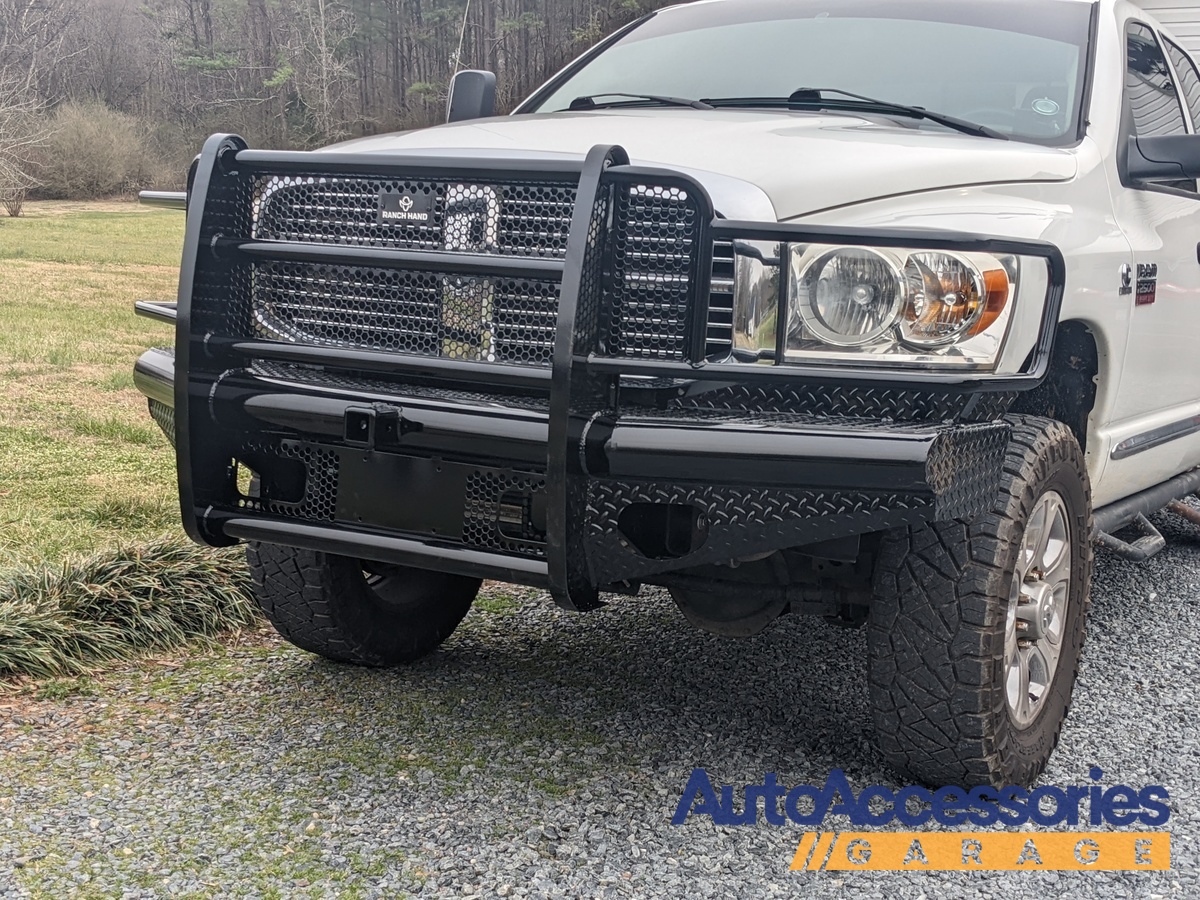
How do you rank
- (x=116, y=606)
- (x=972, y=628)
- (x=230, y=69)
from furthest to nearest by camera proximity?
(x=230, y=69) → (x=116, y=606) → (x=972, y=628)

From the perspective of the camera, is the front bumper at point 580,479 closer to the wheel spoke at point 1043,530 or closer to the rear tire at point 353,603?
the wheel spoke at point 1043,530

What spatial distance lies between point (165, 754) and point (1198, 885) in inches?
94.6

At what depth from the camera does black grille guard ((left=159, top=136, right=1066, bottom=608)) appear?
2443mm

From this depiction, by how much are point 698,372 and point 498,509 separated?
21.2 inches

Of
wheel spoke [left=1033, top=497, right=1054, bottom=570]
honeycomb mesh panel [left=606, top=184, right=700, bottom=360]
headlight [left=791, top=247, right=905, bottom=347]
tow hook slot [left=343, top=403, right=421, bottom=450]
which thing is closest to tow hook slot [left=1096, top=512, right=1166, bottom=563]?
wheel spoke [left=1033, top=497, right=1054, bottom=570]

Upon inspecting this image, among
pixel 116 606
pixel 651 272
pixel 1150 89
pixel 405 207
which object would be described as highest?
pixel 1150 89

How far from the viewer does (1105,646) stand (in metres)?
4.25

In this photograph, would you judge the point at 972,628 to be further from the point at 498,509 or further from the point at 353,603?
the point at 353,603

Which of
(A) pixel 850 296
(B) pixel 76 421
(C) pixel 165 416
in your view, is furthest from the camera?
(B) pixel 76 421

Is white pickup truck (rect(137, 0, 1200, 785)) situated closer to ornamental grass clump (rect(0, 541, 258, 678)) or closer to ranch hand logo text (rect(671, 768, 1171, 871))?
ranch hand logo text (rect(671, 768, 1171, 871))

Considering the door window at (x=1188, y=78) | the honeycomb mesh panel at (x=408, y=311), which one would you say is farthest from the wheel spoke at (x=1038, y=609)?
the door window at (x=1188, y=78)

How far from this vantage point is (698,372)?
2.50 metres

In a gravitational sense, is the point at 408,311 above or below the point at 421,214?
below

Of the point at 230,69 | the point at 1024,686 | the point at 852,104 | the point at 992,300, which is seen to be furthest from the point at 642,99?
the point at 230,69
